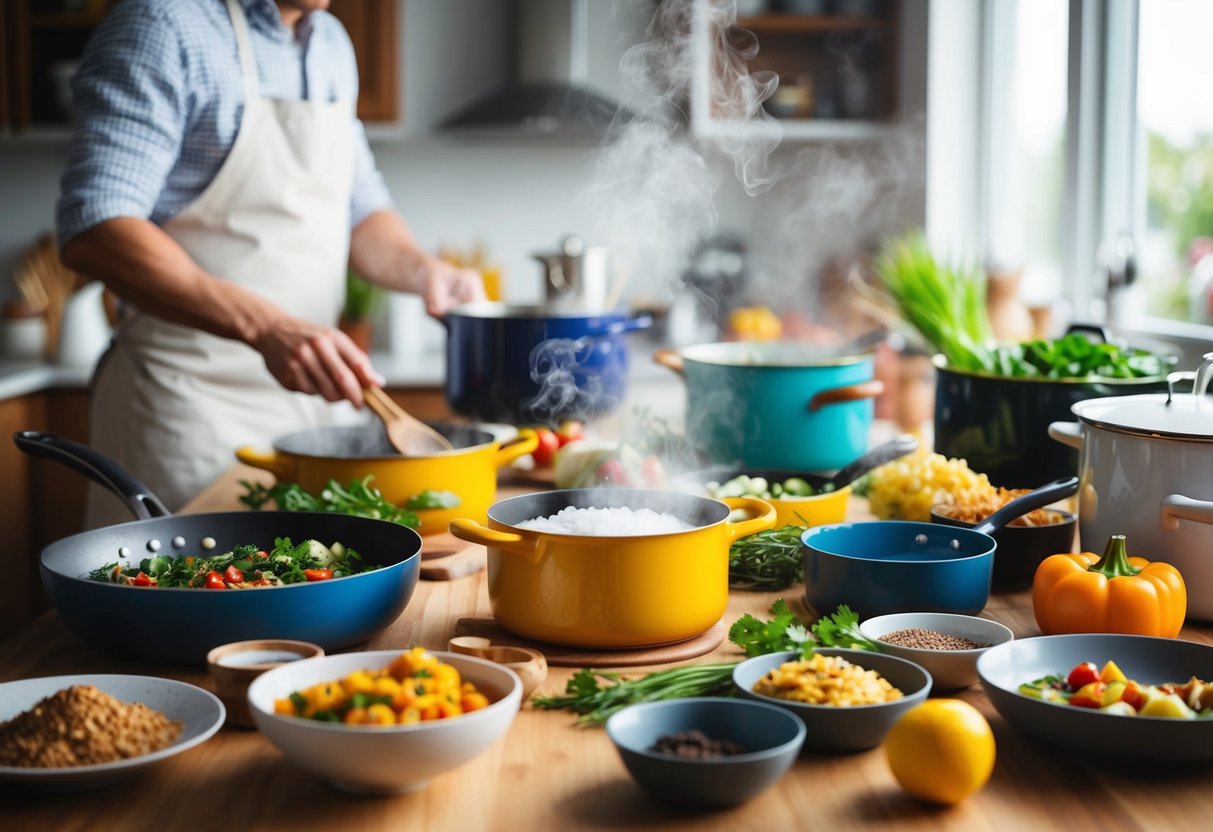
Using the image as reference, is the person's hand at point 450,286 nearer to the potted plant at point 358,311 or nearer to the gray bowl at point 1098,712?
the gray bowl at point 1098,712

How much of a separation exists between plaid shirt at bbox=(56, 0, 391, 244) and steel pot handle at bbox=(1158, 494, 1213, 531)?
1605mm

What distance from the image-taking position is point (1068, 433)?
4.55 ft

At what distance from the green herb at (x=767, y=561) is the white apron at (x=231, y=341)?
128cm

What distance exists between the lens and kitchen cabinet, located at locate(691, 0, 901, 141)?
4113 millimetres

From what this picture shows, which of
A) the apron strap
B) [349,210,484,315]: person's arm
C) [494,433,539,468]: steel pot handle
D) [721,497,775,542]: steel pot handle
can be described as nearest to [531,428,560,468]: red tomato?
[494,433,539,468]: steel pot handle

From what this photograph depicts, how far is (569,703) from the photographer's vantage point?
1.01 m

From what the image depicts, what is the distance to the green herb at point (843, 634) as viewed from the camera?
3.41 ft

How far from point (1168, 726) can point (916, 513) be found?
2.29 feet

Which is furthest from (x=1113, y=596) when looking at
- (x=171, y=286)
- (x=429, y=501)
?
(x=171, y=286)

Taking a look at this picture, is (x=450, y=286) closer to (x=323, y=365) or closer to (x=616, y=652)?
(x=323, y=365)

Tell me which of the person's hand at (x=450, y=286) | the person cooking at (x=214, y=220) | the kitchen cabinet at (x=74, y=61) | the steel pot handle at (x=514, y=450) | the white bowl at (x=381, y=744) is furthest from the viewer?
the kitchen cabinet at (x=74, y=61)

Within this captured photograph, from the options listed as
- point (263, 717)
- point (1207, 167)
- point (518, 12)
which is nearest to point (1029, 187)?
point (1207, 167)

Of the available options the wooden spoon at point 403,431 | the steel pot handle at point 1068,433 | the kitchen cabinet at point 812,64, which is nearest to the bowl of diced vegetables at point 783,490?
the steel pot handle at point 1068,433

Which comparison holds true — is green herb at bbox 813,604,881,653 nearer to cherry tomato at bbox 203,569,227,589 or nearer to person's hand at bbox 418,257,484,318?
cherry tomato at bbox 203,569,227,589
